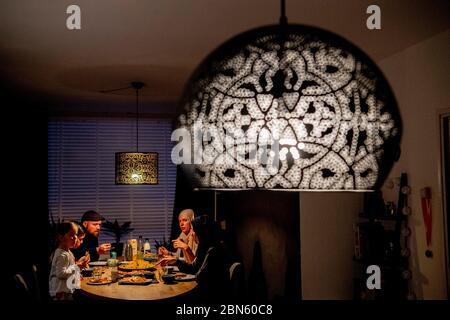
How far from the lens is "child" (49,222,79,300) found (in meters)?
3.48

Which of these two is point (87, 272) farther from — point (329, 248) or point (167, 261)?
point (329, 248)

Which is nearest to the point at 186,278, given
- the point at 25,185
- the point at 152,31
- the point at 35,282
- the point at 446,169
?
the point at 35,282

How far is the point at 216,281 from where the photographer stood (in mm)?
3447

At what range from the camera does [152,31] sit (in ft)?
10.6

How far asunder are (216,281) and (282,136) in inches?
114

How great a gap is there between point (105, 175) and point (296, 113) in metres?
6.20

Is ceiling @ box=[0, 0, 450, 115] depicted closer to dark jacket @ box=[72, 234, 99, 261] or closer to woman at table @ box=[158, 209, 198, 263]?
woman at table @ box=[158, 209, 198, 263]

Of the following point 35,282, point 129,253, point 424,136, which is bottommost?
point 35,282

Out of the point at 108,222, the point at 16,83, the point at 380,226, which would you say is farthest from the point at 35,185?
the point at 380,226

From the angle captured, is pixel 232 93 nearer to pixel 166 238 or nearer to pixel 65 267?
pixel 65 267

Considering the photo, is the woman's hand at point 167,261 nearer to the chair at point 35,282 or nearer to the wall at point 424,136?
the chair at point 35,282

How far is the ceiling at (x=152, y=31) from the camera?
276cm

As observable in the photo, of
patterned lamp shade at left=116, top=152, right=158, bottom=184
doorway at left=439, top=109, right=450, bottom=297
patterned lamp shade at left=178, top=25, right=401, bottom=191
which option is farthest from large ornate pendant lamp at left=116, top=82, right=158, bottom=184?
patterned lamp shade at left=178, top=25, right=401, bottom=191

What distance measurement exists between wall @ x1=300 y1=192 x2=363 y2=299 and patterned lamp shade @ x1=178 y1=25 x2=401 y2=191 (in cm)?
398
